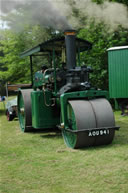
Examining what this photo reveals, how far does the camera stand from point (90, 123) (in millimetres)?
5414

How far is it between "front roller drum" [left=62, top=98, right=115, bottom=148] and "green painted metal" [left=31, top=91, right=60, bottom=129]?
1176 millimetres

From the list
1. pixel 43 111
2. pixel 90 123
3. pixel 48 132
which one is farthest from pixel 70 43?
pixel 48 132

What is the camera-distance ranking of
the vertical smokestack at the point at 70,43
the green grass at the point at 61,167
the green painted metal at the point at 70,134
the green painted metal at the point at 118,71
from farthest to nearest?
the green painted metal at the point at 118,71, the vertical smokestack at the point at 70,43, the green painted metal at the point at 70,134, the green grass at the point at 61,167

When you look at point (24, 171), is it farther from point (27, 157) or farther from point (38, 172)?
point (27, 157)

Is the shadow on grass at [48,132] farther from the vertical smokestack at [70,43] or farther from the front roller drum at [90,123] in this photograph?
the vertical smokestack at [70,43]

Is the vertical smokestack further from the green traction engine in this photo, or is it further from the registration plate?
the registration plate

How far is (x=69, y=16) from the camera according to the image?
7.11 meters

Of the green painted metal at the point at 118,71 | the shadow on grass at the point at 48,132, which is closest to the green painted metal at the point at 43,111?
the shadow on grass at the point at 48,132

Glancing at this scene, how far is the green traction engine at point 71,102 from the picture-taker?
544 cm

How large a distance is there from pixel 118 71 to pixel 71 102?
584 cm

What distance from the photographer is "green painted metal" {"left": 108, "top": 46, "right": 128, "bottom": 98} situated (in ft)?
35.2

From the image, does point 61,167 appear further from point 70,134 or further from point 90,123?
point 70,134

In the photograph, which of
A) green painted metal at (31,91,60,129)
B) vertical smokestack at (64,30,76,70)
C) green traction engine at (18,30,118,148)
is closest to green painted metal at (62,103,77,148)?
green traction engine at (18,30,118,148)

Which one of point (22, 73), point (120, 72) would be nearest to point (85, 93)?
point (120, 72)
